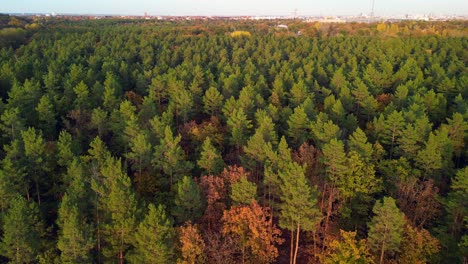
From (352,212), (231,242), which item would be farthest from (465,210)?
(231,242)

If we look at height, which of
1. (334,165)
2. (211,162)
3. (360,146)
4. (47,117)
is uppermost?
(360,146)

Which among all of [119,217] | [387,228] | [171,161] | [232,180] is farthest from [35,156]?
[387,228]

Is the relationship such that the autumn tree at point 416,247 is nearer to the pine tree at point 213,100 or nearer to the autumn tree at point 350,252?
the autumn tree at point 350,252

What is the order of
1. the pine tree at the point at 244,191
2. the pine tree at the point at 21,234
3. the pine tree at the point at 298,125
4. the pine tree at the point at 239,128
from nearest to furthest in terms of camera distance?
the pine tree at the point at 21,234 → the pine tree at the point at 244,191 → the pine tree at the point at 239,128 → the pine tree at the point at 298,125

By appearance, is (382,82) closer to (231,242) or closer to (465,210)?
(465,210)

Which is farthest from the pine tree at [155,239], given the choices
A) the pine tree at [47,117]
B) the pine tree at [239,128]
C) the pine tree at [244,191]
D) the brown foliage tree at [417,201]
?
the pine tree at [47,117]

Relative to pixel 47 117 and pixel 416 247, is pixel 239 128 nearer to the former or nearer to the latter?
pixel 416 247
